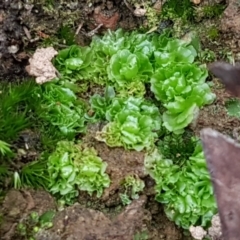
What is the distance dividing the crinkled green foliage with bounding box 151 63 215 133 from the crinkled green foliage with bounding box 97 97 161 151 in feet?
0.21

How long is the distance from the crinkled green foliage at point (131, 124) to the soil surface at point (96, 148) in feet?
0.16

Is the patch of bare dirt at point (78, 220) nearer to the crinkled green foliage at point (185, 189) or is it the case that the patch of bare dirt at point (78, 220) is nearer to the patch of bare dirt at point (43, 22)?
the crinkled green foliage at point (185, 189)

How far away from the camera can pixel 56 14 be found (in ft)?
9.03

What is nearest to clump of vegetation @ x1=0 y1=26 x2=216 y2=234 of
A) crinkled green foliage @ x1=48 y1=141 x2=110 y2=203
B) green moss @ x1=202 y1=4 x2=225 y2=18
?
crinkled green foliage @ x1=48 y1=141 x2=110 y2=203

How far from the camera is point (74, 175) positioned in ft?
7.82

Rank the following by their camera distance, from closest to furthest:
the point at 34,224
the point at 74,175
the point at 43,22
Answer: the point at 34,224
the point at 74,175
the point at 43,22

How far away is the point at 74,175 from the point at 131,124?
33 cm

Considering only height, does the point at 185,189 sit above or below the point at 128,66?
below

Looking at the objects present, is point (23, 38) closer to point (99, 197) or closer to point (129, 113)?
point (129, 113)

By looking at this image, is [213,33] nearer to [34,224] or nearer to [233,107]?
[233,107]

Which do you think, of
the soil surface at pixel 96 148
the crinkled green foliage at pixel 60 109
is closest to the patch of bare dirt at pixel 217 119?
the soil surface at pixel 96 148

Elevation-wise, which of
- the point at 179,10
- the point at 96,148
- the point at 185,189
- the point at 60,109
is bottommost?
the point at 185,189

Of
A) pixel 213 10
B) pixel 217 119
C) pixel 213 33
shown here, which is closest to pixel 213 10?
pixel 213 10

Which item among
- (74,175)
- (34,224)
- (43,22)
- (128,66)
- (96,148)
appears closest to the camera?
(34,224)
